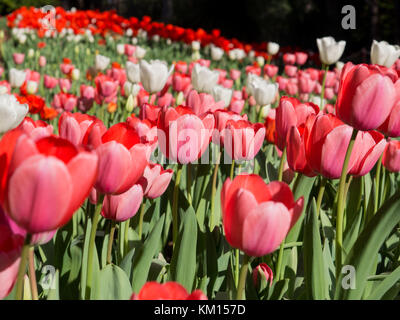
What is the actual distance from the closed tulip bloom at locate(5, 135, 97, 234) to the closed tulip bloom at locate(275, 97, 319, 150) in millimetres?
830

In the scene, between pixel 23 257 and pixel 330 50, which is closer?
pixel 23 257

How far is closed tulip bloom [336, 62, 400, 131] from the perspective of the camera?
1.00 meters

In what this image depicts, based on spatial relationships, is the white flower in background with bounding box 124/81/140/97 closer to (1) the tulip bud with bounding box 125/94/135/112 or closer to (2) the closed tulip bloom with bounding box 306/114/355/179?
(1) the tulip bud with bounding box 125/94/135/112

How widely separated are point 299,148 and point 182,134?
11.1 inches

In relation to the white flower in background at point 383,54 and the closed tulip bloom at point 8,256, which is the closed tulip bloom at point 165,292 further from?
the white flower in background at point 383,54

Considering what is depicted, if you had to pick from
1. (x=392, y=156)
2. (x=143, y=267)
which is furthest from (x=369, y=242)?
(x=392, y=156)

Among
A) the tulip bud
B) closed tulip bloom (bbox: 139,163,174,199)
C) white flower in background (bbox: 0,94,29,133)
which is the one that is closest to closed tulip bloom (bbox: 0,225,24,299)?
closed tulip bloom (bbox: 139,163,174,199)

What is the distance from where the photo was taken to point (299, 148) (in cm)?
114

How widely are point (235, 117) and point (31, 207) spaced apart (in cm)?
92

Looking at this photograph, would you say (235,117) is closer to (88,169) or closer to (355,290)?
(355,290)

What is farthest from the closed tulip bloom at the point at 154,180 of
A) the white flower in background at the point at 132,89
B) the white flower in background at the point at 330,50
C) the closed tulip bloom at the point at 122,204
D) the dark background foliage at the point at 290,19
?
the dark background foliage at the point at 290,19

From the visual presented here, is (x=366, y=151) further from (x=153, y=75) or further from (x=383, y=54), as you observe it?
(x=383, y=54)

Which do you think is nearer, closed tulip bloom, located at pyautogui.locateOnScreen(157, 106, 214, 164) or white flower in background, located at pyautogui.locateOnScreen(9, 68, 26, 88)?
closed tulip bloom, located at pyautogui.locateOnScreen(157, 106, 214, 164)

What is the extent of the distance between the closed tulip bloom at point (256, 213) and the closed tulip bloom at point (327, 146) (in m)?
A: 0.33
